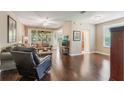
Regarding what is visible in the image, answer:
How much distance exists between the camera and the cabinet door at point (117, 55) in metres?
1.86

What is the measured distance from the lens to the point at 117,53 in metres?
1.96

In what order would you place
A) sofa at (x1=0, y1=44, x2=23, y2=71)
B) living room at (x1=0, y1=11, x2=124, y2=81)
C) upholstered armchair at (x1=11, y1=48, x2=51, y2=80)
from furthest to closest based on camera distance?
living room at (x1=0, y1=11, x2=124, y2=81), sofa at (x1=0, y1=44, x2=23, y2=71), upholstered armchair at (x1=11, y1=48, x2=51, y2=80)

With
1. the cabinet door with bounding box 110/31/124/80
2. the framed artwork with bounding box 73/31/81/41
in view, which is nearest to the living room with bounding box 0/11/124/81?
the framed artwork with bounding box 73/31/81/41

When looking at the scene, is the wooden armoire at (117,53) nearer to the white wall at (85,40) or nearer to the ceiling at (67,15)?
the ceiling at (67,15)

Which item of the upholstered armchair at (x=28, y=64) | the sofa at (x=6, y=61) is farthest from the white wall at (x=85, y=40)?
the upholstered armchair at (x=28, y=64)

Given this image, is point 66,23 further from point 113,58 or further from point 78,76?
point 113,58

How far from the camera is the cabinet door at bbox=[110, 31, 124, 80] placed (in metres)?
1.86

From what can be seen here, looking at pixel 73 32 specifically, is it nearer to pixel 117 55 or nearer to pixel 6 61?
pixel 6 61

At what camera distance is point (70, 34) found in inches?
269

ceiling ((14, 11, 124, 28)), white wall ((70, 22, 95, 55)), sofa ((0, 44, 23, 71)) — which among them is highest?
ceiling ((14, 11, 124, 28))

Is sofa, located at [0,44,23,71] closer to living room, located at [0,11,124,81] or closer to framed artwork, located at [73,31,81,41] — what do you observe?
living room, located at [0,11,124,81]
